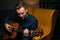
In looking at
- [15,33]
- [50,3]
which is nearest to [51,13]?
[15,33]

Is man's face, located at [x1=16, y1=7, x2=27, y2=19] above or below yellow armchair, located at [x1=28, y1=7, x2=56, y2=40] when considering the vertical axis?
above

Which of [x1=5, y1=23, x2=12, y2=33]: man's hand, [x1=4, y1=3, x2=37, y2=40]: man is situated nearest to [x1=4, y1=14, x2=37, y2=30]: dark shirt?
[x1=4, y1=3, x2=37, y2=40]: man

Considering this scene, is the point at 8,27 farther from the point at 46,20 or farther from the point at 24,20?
the point at 46,20

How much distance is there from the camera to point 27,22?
241 centimetres

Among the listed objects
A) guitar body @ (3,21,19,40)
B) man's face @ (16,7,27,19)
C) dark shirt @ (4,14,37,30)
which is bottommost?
guitar body @ (3,21,19,40)

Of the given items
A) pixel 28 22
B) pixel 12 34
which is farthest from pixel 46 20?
pixel 12 34

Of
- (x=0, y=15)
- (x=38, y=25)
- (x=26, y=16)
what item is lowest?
(x=0, y=15)

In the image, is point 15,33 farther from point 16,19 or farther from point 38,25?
point 38,25

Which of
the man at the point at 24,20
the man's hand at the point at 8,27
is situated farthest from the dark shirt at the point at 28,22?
the man's hand at the point at 8,27

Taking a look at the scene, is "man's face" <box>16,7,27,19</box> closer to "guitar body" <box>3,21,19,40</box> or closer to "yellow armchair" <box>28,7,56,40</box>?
"guitar body" <box>3,21,19,40</box>

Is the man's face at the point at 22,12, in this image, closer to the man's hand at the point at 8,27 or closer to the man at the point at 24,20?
the man at the point at 24,20

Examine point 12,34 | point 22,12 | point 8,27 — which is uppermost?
point 22,12

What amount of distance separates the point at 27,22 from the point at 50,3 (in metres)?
1.22

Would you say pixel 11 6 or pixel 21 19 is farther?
pixel 11 6
